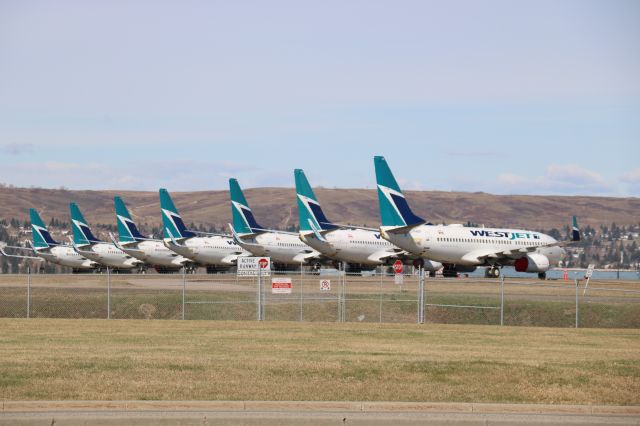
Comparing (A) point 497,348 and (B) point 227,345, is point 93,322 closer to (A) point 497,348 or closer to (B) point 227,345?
(B) point 227,345

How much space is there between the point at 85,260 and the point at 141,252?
44.3 feet

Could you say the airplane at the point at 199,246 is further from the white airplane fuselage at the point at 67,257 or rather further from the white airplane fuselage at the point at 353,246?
the white airplane fuselage at the point at 67,257

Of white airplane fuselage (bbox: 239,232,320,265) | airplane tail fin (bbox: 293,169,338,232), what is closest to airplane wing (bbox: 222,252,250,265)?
white airplane fuselage (bbox: 239,232,320,265)

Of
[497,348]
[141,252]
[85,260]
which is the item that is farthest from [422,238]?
[85,260]

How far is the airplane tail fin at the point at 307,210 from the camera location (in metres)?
72.8

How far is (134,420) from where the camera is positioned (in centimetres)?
1359

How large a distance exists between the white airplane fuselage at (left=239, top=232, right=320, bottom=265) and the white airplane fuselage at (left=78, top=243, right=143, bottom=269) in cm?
2055

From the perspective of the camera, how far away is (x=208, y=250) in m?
85.3

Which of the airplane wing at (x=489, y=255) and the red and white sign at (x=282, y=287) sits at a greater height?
the airplane wing at (x=489, y=255)

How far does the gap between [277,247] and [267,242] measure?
0.89 m

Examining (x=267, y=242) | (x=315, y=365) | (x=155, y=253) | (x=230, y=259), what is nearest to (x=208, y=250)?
(x=230, y=259)

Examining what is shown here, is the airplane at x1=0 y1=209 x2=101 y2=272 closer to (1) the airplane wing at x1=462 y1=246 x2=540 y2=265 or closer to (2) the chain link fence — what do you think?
(1) the airplane wing at x1=462 y1=246 x2=540 y2=265

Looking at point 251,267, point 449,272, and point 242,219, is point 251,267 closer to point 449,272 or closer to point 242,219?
point 449,272

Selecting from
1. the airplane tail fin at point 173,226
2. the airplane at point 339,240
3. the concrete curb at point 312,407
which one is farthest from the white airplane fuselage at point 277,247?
the concrete curb at point 312,407
